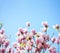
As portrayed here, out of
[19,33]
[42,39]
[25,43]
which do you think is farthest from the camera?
[19,33]

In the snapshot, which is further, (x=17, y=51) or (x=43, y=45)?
(x=17, y=51)

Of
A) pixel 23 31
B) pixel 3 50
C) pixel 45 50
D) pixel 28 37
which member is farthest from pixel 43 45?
pixel 3 50

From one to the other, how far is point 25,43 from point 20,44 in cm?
10

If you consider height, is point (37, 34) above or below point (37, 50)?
above

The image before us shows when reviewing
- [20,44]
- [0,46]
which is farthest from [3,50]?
[20,44]

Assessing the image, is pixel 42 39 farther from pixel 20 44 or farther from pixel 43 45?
pixel 20 44

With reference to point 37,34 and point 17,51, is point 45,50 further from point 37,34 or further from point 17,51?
point 17,51

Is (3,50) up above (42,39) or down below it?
below

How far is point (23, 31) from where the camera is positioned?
2.56 meters

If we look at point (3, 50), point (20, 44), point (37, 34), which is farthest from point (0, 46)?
point (37, 34)

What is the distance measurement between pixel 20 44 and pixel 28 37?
17cm

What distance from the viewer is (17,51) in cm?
259

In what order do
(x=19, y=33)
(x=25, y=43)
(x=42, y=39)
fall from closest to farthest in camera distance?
(x=42, y=39)
(x=25, y=43)
(x=19, y=33)

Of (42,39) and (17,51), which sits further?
(17,51)
